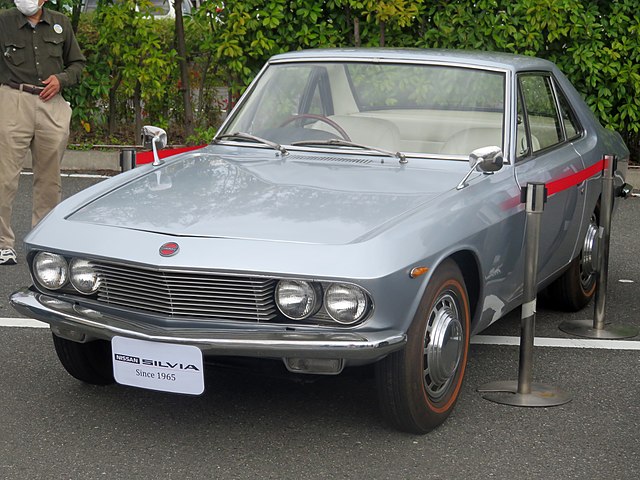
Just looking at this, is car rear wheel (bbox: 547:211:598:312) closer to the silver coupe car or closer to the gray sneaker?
the silver coupe car

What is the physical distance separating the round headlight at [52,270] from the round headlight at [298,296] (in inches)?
38.8

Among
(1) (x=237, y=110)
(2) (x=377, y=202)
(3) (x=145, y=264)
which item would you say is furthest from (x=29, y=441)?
(1) (x=237, y=110)

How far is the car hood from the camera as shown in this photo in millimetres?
4328

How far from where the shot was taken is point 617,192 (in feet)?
21.6

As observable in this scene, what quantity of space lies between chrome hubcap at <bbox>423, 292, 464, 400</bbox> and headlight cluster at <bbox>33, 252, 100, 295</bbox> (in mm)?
1351

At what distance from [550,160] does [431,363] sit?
1.78 metres

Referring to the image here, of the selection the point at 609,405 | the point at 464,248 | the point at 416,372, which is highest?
the point at 464,248

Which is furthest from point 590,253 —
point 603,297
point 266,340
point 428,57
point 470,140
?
point 266,340

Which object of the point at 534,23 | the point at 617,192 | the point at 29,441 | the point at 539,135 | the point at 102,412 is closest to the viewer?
the point at 29,441

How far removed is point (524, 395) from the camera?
5.04 m

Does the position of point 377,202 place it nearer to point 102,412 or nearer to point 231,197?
point 231,197

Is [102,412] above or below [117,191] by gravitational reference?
below

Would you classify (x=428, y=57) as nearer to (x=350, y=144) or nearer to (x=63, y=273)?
(x=350, y=144)

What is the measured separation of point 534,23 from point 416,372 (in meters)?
7.49
